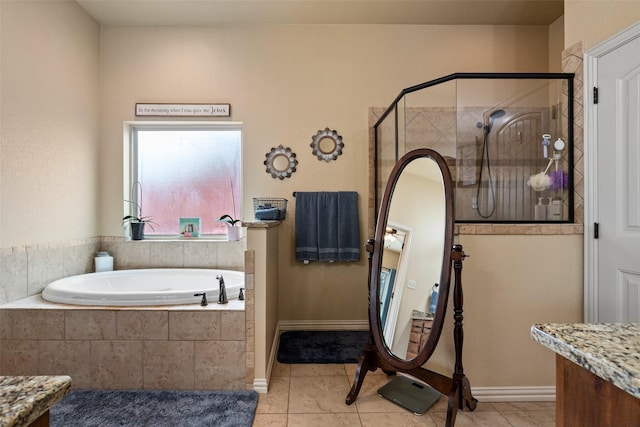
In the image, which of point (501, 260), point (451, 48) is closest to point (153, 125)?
point (451, 48)

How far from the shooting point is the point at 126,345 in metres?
1.98

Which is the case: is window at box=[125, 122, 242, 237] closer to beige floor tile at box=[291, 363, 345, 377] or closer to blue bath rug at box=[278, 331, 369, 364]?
blue bath rug at box=[278, 331, 369, 364]

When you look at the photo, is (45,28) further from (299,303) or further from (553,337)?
(553,337)

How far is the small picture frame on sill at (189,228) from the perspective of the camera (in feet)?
10.3

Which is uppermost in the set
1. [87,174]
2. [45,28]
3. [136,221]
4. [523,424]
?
[45,28]

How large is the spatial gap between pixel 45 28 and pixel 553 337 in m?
3.44

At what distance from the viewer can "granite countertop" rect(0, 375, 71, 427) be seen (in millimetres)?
463

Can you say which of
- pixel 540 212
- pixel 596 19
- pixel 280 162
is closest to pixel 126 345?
pixel 280 162

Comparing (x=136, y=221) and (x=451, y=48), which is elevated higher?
(x=451, y=48)

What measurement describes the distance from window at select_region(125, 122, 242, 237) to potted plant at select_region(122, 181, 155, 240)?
4 centimetres

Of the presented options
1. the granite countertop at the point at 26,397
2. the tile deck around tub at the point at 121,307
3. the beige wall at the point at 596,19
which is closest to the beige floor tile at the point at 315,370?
the tile deck around tub at the point at 121,307

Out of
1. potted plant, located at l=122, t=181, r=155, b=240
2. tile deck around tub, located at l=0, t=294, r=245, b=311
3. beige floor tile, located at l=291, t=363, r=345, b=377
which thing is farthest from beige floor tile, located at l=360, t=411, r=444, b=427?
potted plant, located at l=122, t=181, r=155, b=240

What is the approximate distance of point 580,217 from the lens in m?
1.95

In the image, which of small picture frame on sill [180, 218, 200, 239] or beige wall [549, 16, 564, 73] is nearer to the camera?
beige wall [549, 16, 564, 73]
